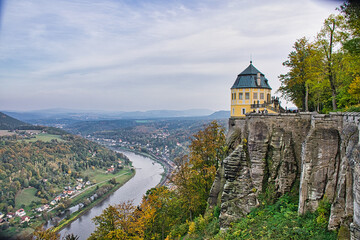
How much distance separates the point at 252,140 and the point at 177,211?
10860 mm

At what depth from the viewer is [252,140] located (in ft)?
48.8

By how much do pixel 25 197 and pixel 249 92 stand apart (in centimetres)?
6266

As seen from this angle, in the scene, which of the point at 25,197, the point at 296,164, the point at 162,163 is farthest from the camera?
the point at 162,163

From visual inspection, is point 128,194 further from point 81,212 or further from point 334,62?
point 334,62

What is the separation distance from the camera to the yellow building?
2092cm

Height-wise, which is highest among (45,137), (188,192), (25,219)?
(188,192)

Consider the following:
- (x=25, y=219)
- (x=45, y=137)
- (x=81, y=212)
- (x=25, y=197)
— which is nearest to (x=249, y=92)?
(x=81, y=212)

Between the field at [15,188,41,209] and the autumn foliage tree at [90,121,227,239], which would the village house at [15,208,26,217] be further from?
the autumn foliage tree at [90,121,227,239]

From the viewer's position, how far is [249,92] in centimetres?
2094

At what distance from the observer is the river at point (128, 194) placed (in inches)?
1749

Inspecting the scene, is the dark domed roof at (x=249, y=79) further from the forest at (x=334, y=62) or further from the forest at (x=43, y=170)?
the forest at (x=43, y=170)

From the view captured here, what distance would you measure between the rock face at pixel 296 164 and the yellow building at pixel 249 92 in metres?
2.62

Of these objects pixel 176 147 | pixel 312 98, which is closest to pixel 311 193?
pixel 312 98

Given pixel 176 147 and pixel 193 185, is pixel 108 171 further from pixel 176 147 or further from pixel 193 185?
pixel 193 185
